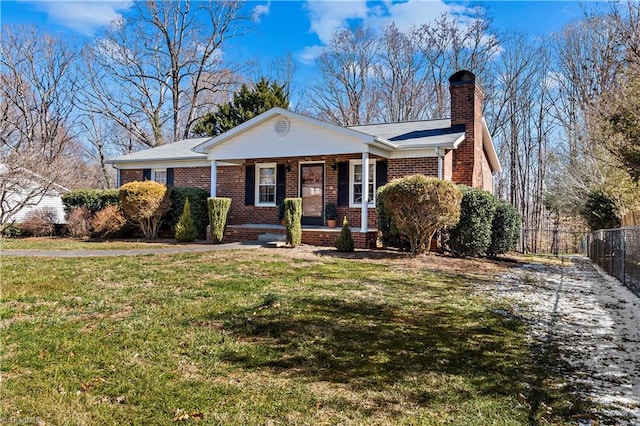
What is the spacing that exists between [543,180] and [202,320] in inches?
1171

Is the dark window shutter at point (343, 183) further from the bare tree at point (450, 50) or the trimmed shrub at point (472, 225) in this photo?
the bare tree at point (450, 50)

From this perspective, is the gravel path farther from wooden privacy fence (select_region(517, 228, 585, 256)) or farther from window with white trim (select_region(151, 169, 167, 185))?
wooden privacy fence (select_region(517, 228, 585, 256))

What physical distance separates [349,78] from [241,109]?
9670mm

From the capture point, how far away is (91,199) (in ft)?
53.3

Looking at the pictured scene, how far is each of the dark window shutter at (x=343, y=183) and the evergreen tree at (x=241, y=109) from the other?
46.5ft

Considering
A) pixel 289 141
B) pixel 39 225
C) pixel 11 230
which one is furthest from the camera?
pixel 39 225

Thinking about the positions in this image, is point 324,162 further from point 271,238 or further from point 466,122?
point 466,122

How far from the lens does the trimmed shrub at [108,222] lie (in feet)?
48.2

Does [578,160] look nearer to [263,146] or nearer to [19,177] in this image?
[263,146]

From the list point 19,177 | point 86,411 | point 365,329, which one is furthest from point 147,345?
point 19,177

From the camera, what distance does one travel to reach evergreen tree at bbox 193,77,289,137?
1102 inches

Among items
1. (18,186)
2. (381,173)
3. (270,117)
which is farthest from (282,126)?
(18,186)

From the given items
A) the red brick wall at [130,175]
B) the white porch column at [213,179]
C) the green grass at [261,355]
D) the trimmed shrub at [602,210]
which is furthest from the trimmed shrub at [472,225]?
the red brick wall at [130,175]

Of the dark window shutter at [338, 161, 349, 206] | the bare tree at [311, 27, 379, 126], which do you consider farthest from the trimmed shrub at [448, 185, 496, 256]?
the bare tree at [311, 27, 379, 126]
